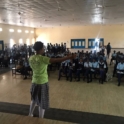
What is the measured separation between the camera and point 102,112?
389 centimetres

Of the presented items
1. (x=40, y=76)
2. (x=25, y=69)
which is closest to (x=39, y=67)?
(x=40, y=76)

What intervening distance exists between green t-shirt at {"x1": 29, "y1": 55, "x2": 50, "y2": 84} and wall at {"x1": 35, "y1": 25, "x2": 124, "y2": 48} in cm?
1803

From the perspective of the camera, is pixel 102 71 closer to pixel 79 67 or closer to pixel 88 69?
pixel 88 69

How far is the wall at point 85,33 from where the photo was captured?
18.9 m

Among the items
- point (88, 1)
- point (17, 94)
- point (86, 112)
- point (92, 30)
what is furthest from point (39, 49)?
point (92, 30)

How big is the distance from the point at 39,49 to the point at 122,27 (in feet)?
61.2

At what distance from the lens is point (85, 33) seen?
19609mm

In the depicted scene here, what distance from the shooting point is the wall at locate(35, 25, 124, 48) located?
18869 mm

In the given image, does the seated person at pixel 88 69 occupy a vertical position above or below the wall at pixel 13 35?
below

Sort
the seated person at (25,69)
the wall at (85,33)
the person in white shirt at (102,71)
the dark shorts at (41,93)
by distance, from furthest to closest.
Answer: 1. the wall at (85,33)
2. the seated person at (25,69)
3. the person in white shirt at (102,71)
4. the dark shorts at (41,93)

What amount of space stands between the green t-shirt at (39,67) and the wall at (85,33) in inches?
710

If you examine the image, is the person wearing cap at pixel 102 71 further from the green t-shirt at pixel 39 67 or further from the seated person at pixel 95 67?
the green t-shirt at pixel 39 67

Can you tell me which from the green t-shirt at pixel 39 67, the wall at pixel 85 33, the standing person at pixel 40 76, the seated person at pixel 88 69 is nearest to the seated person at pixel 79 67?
the seated person at pixel 88 69

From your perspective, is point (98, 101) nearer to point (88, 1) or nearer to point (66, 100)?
point (66, 100)
